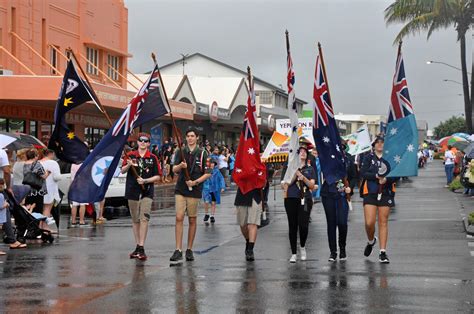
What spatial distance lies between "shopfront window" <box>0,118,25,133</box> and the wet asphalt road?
15.6 m

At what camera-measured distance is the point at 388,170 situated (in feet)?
39.3

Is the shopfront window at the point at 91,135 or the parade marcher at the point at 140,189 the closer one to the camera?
the parade marcher at the point at 140,189

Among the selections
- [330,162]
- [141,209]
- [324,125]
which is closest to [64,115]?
[141,209]

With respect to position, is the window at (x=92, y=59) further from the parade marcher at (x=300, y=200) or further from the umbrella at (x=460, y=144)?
the parade marcher at (x=300, y=200)

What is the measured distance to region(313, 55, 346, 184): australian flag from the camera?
1237 cm

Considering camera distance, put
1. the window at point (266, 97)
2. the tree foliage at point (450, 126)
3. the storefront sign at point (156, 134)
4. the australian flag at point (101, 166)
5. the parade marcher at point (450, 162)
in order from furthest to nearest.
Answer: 1. the tree foliage at point (450, 126)
2. the window at point (266, 97)
3. the storefront sign at point (156, 134)
4. the parade marcher at point (450, 162)
5. the australian flag at point (101, 166)

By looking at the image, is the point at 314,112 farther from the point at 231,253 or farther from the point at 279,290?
the point at 279,290

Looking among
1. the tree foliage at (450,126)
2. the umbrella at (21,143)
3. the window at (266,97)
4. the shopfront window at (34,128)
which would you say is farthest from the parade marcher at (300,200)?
the tree foliage at (450,126)

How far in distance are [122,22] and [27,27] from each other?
9.82m

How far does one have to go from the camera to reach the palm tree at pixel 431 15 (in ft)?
128

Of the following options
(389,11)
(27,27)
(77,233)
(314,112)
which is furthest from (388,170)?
(389,11)

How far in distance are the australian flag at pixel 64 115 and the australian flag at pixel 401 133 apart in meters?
4.27

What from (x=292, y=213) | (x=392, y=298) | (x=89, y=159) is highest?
(x=89, y=159)

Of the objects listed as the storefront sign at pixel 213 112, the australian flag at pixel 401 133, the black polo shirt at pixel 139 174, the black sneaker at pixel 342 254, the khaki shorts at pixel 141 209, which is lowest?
the black sneaker at pixel 342 254
